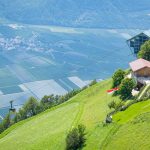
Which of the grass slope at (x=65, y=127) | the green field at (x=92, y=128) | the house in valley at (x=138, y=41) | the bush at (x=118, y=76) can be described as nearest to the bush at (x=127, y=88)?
the green field at (x=92, y=128)

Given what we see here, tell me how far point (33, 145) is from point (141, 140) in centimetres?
2041

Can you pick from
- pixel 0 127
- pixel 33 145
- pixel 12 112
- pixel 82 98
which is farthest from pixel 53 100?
pixel 33 145

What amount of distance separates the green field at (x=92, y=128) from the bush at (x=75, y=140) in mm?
719

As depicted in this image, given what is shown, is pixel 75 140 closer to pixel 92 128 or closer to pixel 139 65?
pixel 92 128

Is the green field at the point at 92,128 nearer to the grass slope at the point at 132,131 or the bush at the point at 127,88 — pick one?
the grass slope at the point at 132,131

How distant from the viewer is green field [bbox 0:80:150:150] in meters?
44.6

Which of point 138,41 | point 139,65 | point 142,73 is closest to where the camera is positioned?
point 142,73

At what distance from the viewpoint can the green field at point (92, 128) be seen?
44.6 metres

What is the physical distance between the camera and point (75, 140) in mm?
49500

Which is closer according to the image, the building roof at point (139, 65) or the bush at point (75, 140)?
the bush at point (75, 140)

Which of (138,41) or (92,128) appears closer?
(92,128)

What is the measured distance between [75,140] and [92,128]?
4436mm

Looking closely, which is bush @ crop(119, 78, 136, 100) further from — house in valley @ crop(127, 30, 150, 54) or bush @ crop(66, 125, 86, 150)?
house in valley @ crop(127, 30, 150, 54)

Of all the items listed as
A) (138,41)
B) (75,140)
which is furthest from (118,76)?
(138,41)
